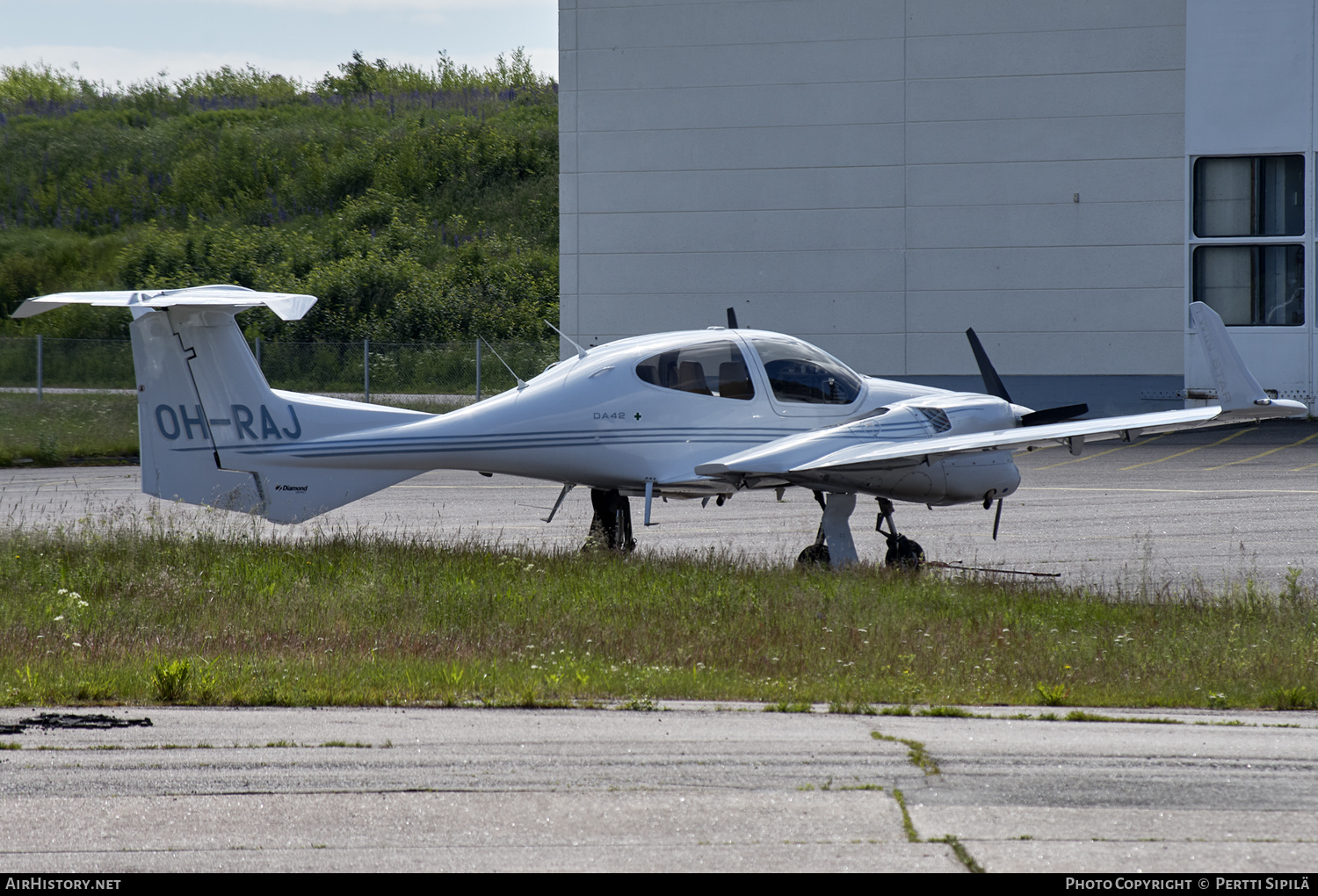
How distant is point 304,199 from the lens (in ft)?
191

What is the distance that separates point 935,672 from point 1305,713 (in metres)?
2.37

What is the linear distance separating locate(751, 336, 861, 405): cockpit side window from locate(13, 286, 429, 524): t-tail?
4094 mm

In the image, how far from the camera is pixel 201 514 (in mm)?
17031

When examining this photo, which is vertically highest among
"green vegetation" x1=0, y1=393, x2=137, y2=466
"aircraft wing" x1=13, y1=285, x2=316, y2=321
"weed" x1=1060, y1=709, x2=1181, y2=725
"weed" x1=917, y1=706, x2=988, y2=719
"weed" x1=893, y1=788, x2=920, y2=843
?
"aircraft wing" x1=13, y1=285, x2=316, y2=321

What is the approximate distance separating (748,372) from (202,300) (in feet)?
18.6

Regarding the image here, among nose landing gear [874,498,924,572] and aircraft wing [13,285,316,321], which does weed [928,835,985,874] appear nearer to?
nose landing gear [874,498,924,572]

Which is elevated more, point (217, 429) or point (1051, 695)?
point (217, 429)

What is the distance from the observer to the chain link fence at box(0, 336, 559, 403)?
115 ft

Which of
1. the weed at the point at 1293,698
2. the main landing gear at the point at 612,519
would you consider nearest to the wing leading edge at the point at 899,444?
the main landing gear at the point at 612,519

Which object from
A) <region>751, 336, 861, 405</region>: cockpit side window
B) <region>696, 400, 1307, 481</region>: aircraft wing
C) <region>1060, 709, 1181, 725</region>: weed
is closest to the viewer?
<region>1060, 709, 1181, 725</region>: weed

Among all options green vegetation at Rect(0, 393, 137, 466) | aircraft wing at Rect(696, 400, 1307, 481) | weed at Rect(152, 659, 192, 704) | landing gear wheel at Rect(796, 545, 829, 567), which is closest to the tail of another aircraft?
aircraft wing at Rect(696, 400, 1307, 481)

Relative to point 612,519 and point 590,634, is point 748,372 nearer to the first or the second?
point 612,519

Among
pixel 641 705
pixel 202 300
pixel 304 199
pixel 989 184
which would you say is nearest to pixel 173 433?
pixel 202 300

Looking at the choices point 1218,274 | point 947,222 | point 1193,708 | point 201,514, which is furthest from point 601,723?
point 1218,274
